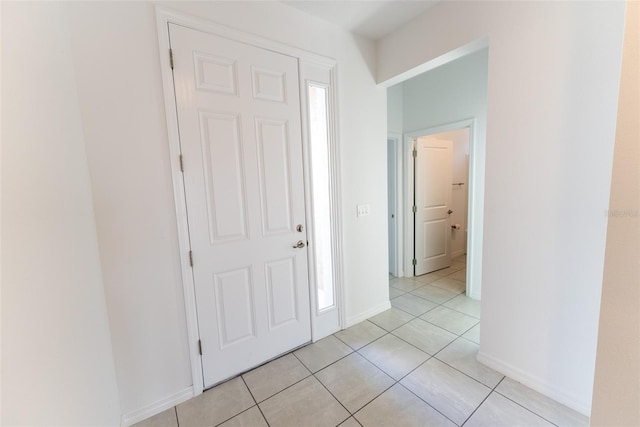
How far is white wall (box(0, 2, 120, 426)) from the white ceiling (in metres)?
1.49

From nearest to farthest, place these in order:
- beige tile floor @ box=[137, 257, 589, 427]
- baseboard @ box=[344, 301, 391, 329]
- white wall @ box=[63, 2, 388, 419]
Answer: white wall @ box=[63, 2, 388, 419], beige tile floor @ box=[137, 257, 589, 427], baseboard @ box=[344, 301, 391, 329]

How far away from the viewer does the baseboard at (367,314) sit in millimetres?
2352

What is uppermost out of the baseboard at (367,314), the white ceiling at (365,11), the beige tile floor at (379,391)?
the white ceiling at (365,11)

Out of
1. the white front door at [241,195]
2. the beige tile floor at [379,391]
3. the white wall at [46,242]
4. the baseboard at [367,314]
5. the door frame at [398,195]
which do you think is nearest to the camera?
the white wall at [46,242]

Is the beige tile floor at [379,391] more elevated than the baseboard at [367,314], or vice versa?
the baseboard at [367,314]

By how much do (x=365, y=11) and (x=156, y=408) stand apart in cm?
306

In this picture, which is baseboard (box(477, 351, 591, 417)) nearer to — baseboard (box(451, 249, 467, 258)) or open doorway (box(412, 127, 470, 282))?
open doorway (box(412, 127, 470, 282))

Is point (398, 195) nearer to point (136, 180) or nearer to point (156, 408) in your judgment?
point (136, 180)

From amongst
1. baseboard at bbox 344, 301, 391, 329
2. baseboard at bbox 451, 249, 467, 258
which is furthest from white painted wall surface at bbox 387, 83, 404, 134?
baseboard at bbox 451, 249, 467, 258

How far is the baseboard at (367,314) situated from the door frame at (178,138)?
35 cm

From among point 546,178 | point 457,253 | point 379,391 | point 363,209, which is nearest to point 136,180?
point 363,209

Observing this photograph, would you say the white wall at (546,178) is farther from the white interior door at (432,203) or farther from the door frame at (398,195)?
the white interior door at (432,203)

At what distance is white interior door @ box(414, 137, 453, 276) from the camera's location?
3422 mm

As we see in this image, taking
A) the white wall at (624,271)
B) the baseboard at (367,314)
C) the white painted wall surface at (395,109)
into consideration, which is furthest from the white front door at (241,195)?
the white painted wall surface at (395,109)
